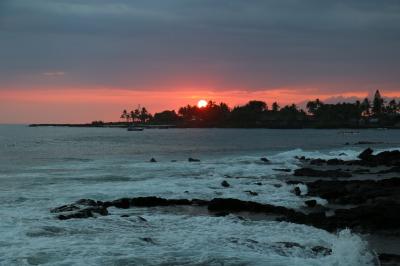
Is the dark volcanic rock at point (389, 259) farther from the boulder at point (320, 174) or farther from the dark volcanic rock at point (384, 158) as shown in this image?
the dark volcanic rock at point (384, 158)

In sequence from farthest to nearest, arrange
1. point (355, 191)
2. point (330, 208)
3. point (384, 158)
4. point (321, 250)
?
point (384, 158)
point (355, 191)
point (330, 208)
point (321, 250)

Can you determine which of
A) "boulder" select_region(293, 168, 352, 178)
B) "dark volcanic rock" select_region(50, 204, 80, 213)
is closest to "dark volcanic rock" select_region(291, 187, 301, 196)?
"boulder" select_region(293, 168, 352, 178)

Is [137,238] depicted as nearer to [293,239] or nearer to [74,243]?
[74,243]

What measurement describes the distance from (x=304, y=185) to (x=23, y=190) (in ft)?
48.5

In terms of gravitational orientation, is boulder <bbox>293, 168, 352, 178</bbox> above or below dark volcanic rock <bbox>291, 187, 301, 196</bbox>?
below

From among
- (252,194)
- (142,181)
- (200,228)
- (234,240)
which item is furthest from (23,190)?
(234,240)

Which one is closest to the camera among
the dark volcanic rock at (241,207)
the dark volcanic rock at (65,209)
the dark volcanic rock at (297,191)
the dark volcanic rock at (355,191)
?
the dark volcanic rock at (65,209)

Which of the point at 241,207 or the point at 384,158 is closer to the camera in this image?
the point at 241,207

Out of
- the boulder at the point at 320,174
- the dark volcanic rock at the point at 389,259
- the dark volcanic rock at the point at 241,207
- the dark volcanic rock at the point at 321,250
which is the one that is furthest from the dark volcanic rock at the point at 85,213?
the boulder at the point at 320,174

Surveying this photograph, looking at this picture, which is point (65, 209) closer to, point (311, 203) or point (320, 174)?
point (311, 203)

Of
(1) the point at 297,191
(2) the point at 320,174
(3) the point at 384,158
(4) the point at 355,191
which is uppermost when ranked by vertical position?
(3) the point at 384,158

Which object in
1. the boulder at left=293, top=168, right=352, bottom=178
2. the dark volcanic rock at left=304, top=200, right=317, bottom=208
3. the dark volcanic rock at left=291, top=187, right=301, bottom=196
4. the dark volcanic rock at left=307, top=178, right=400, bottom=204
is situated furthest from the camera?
the boulder at left=293, top=168, right=352, bottom=178

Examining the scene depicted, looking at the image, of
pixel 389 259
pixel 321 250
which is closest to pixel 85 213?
pixel 321 250

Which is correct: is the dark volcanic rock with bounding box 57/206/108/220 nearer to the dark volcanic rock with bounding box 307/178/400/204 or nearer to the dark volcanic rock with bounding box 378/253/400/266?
the dark volcanic rock with bounding box 378/253/400/266
